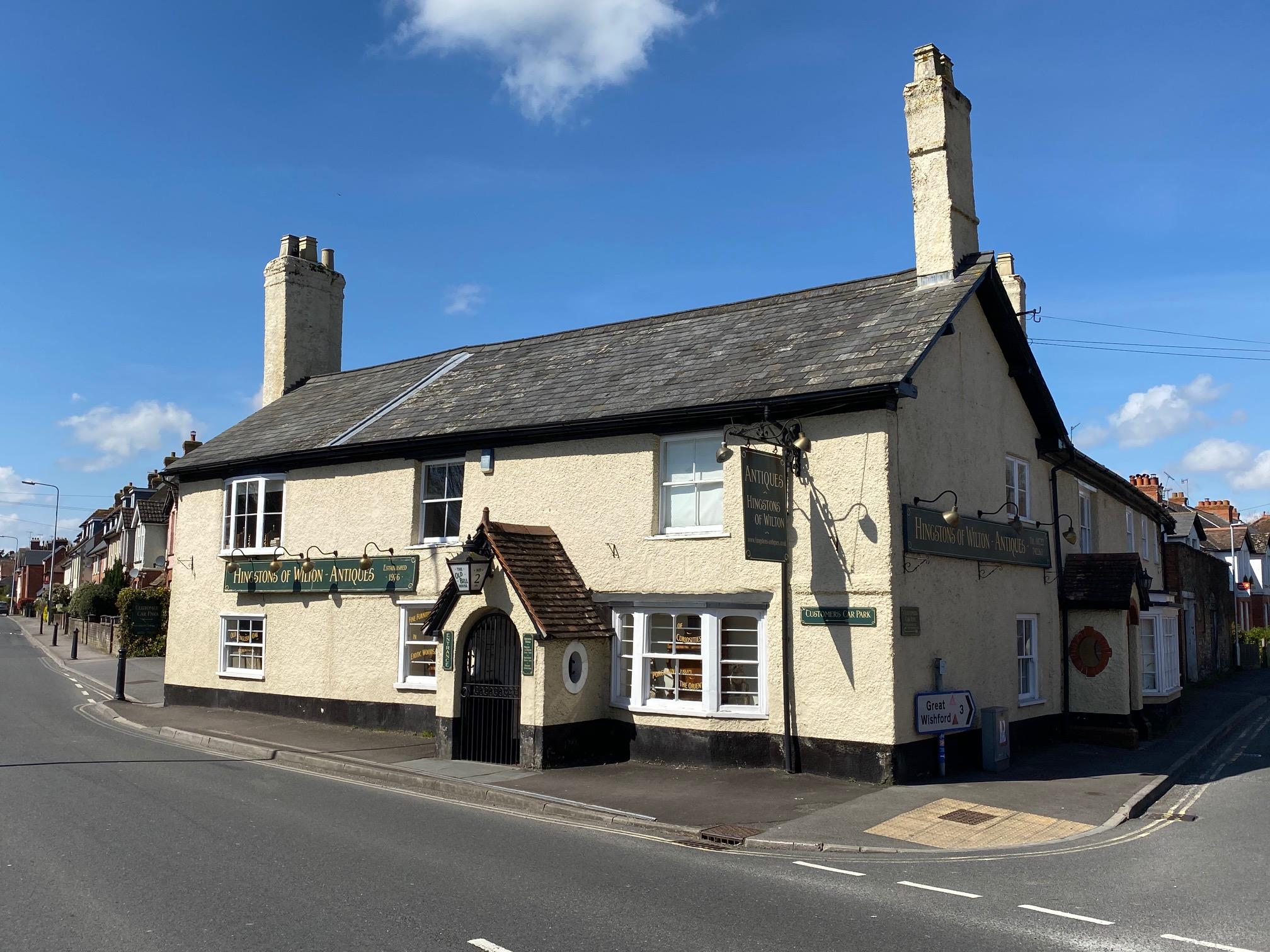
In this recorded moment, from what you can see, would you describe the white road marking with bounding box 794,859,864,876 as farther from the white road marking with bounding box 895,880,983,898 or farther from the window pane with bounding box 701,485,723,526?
the window pane with bounding box 701,485,723,526

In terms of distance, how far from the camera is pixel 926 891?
318 inches

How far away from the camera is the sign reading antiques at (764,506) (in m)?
12.6

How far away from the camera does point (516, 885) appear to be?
314 inches

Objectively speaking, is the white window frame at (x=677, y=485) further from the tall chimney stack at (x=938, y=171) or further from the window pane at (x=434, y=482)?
the window pane at (x=434, y=482)

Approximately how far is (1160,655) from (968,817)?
36.9ft

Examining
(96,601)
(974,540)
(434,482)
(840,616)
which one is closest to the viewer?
(840,616)

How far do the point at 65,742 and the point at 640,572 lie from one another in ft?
32.0

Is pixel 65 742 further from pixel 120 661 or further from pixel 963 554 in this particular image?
pixel 963 554

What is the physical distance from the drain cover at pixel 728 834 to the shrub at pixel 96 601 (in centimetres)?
4454

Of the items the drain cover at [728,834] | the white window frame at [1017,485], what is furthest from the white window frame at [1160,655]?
the drain cover at [728,834]

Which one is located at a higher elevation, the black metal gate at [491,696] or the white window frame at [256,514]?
the white window frame at [256,514]

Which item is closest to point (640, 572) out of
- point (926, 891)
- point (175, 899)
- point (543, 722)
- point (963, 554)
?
point (543, 722)

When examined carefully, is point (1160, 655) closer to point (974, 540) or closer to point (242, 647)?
point (974, 540)

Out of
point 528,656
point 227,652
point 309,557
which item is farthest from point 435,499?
point 227,652
